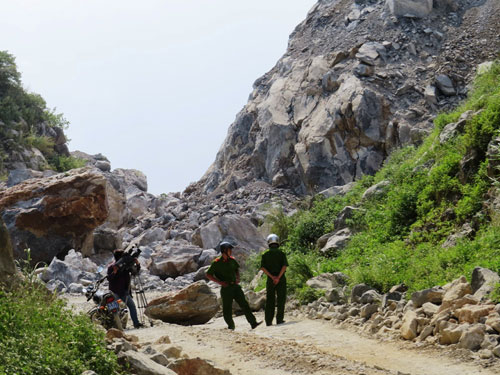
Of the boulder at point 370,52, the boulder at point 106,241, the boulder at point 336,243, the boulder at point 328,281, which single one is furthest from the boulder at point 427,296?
the boulder at point 370,52

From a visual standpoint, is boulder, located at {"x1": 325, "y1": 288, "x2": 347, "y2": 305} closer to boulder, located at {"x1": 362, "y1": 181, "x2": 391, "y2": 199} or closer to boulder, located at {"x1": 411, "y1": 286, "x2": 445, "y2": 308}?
boulder, located at {"x1": 411, "y1": 286, "x2": 445, "y2": 308}

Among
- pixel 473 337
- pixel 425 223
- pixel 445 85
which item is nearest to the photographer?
pixel 473 337

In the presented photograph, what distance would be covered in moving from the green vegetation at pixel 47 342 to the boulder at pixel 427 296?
14.8ft

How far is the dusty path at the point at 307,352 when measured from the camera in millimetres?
6367

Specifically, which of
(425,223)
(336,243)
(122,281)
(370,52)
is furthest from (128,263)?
(370,52)

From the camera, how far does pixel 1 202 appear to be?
24.1 metres

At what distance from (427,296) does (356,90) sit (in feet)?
73.8

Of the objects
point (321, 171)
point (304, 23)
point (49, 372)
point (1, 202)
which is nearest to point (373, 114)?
point (321, 171)

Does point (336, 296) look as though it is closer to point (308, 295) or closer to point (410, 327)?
point (308, 295)

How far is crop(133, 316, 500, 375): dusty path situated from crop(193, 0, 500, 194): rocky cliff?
64.1 ft

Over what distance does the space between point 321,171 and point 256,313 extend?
1843 centimetres

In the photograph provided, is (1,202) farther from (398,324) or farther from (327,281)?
(398,324)

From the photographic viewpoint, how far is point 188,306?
39.8ft

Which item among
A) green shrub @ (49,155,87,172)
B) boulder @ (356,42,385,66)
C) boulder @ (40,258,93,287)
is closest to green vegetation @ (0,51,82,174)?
green shrub @ (49,155,87,172)
